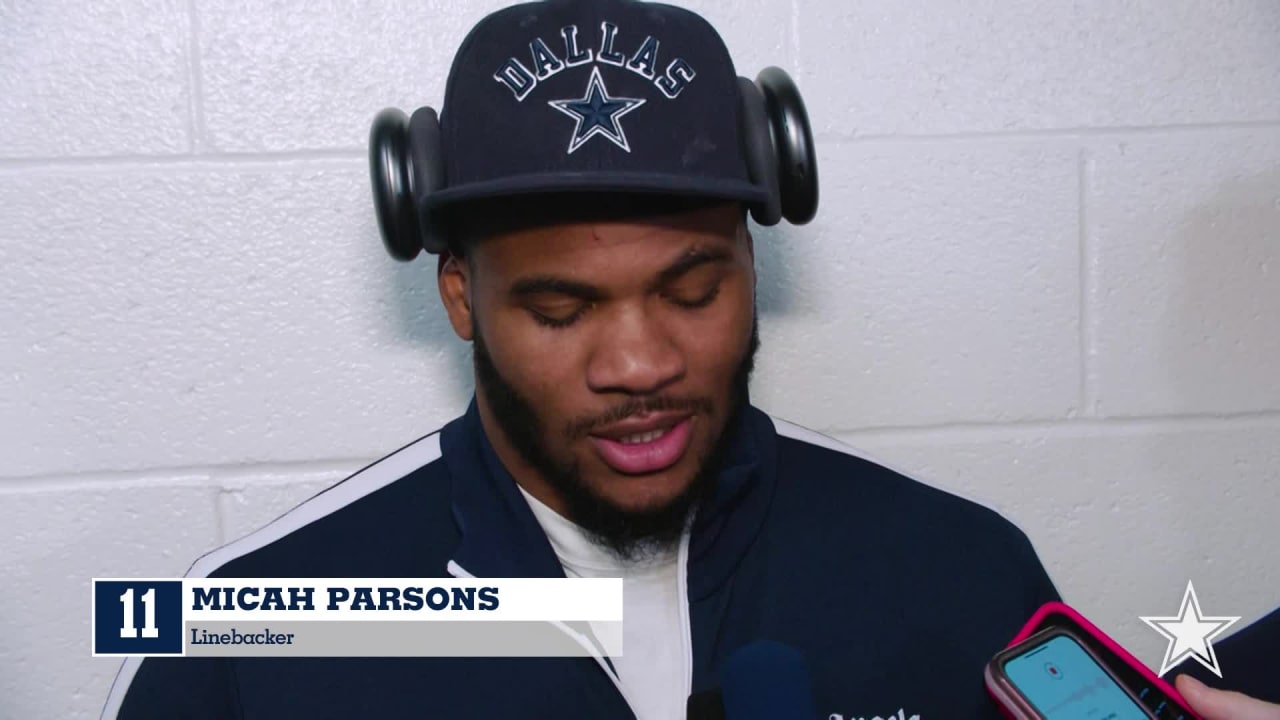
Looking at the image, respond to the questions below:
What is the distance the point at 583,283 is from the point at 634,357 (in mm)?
77

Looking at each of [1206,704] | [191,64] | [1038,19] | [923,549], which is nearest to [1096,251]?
[1038,19]

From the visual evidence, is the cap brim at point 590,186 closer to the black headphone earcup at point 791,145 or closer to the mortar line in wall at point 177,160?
the black headphone earcup at point 791,145

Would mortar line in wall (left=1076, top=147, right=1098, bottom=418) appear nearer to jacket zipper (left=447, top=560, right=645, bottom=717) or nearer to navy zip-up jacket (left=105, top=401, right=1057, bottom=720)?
navy zip-up jacket (left=105, top=401, right=1057, bottom=720)

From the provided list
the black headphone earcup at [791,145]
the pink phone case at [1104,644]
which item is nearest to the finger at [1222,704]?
the pink phone case at [1104,644]

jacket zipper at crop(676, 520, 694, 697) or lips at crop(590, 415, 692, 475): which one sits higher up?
lips at crop(590, 415, 692, 475)

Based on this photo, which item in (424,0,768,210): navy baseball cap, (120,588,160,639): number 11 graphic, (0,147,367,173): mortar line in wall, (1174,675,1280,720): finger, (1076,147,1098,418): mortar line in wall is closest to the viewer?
(1174,675,1280,720): finger

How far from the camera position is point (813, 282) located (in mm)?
1198

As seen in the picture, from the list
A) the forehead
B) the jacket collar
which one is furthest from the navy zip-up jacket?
the forehead

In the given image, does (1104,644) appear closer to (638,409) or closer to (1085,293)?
(638,409)

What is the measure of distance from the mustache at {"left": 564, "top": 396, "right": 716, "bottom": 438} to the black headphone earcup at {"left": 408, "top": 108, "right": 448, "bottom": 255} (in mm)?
208

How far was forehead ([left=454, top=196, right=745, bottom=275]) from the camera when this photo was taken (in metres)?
0.83

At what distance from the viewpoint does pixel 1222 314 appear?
125 centimetres

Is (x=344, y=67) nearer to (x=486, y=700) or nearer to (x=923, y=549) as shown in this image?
(x=486, y=700)

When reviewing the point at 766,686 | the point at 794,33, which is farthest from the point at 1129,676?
the point at 794,33
